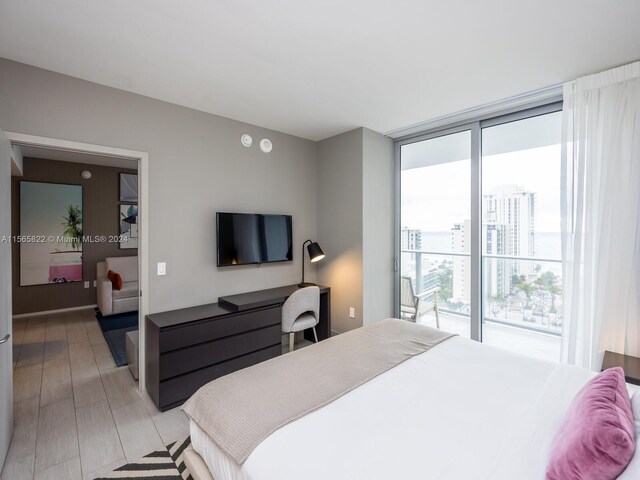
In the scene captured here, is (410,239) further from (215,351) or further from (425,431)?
(425,431)

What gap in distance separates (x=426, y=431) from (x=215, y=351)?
6.48 feet

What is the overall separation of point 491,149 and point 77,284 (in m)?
6.50

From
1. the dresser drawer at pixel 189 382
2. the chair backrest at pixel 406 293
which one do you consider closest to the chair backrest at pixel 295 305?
the dresser drawer at pixel 189 382

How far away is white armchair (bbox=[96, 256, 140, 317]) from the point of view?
16.1 ft

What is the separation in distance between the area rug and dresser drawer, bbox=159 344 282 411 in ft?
3.93

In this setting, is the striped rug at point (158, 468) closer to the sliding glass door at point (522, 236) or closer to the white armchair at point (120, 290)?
the sliding glass door at point (522, 236)

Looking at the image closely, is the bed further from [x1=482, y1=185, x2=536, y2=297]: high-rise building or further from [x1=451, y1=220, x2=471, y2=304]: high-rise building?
[x1=451, y1=220, x2=471, y2=304]: high-rise building

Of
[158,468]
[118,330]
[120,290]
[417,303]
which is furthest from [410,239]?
[120,290]

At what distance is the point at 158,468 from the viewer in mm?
1846

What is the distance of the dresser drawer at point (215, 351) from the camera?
2.44 metres

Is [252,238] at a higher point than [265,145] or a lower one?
lower

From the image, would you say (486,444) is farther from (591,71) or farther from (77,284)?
(77,284)

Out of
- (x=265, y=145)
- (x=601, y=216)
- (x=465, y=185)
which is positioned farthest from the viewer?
(x=265, y=145)

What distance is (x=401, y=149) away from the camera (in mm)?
3900
